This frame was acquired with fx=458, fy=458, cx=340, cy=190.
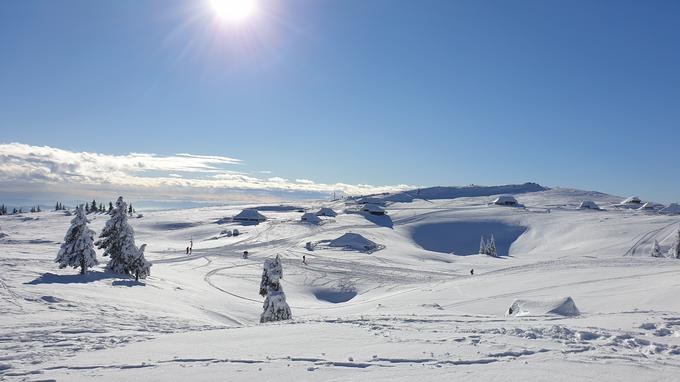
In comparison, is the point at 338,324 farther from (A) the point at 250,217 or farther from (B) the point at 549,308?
(A) the point at 250,217

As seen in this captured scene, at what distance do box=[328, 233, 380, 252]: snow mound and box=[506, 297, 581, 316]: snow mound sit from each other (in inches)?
2178

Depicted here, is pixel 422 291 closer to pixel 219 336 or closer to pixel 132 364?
pixel 219 336

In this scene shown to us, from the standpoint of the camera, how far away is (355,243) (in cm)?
7888

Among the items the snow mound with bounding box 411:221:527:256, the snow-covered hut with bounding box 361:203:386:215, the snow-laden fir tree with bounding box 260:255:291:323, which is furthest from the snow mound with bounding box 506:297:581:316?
the snow-covered hut with bounding box 361:203:386:215

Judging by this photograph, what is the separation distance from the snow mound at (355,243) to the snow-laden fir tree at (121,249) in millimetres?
44455

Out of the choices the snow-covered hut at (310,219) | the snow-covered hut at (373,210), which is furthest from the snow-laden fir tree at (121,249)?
the snow-covered hut at (373,210)

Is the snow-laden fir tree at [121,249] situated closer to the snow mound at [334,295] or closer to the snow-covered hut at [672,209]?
the snow mound at [334,295]

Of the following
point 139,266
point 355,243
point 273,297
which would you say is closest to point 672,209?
point 355,243

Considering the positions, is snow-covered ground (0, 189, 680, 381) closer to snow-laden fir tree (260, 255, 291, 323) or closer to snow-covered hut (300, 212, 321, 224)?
snow-laden fir tree (260, 255, 291, 323)

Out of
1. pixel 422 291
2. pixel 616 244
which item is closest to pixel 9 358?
pixel 422 291

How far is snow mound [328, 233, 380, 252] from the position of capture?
7669cm

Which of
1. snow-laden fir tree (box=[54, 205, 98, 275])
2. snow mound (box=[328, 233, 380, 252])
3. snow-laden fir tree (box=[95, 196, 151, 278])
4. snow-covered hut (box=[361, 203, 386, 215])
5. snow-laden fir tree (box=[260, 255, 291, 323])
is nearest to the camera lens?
snow-laden fir tree (box=[260, 255, 291, 323])

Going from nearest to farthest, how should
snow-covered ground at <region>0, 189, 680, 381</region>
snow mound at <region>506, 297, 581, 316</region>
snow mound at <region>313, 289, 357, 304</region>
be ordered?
snow-covered ground at <region>0, 189, 680, 381</region>
snow mound at <region>506, 297, 581, 316</region>
snow mound at <region>313, 289, 357, 304</region>

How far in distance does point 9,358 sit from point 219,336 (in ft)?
17.0
